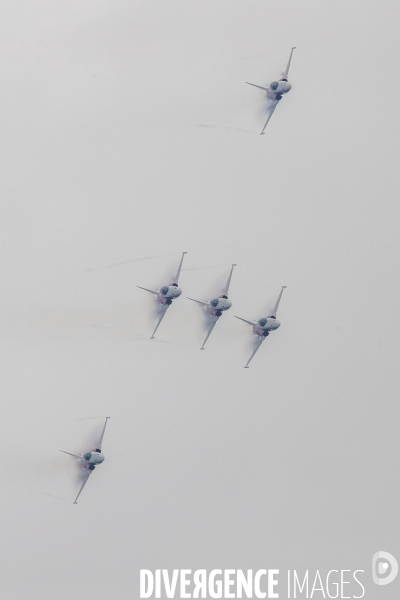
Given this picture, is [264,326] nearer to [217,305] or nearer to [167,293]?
[217,305]

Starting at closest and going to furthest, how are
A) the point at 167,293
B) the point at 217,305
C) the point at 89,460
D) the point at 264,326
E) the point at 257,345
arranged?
the point at 89,460 < the point at 167,293 < the point at 217,305 < the point at 264,326 < the point at 257,345

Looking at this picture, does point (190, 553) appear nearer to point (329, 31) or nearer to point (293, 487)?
point (293, 487)

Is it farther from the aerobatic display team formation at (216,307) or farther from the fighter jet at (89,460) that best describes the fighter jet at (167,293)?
the fighter jet at (89,460)

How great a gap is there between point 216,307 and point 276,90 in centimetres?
1202

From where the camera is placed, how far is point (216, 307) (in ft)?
166

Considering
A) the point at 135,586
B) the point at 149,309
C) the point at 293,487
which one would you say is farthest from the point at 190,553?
the point at 149,309

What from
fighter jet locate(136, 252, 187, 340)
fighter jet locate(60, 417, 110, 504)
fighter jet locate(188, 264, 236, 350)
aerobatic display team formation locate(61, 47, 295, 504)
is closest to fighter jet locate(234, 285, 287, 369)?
aerobatic display team formation locate(61, 47, 295, 504)

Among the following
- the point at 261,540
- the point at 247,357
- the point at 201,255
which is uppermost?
the point at 201,255

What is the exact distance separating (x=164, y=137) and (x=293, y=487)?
65.0 ft

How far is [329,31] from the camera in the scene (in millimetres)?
54750

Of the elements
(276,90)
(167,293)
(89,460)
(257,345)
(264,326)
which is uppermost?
(276,90)

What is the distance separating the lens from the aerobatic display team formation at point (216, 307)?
1935 inches

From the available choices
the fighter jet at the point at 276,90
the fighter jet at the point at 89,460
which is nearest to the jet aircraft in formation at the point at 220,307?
the fighter jet at the point at 89,460

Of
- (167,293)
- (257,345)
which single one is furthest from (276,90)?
(257,345)
